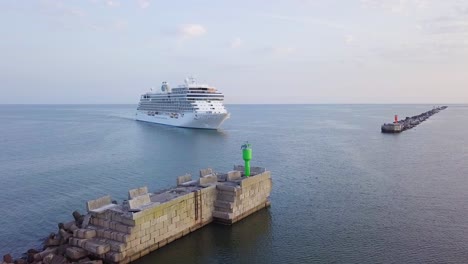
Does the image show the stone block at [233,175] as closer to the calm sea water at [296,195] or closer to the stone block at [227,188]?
the stone block at [227,188]

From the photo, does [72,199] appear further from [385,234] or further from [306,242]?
[385,234]

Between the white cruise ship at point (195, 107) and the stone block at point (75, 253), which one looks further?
the white cruise ship at point (195, 107)

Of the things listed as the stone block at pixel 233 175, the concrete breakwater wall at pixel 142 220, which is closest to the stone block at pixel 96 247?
the concrete breakwater wall at pixel 142 220

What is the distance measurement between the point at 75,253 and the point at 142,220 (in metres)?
2.98

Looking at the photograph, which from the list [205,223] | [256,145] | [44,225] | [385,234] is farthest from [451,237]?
[256,145]

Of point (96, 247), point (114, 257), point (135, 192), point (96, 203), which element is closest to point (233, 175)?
point (135, 192)

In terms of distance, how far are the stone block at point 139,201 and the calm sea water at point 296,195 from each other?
2.31 m

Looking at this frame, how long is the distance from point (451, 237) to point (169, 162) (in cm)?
2962

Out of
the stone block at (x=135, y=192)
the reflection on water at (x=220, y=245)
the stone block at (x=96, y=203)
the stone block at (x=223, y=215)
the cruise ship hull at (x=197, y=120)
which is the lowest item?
the reflection on water at (x=220, y=245)

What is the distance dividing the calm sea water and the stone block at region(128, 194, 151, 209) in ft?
7.59

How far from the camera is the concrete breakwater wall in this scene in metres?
15.7

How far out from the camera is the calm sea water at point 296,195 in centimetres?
1770

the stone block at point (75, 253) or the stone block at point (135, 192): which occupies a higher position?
the stone block at point (135, 192)

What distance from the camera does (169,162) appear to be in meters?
42.0
